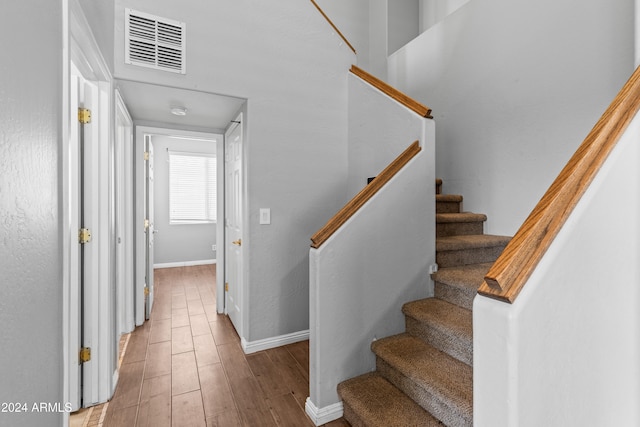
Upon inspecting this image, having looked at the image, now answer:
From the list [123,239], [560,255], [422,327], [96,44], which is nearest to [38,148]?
[96,44]

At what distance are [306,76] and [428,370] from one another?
2.45m

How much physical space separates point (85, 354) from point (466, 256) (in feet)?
8.83

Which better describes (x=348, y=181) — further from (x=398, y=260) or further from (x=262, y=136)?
(x=398, y=260)

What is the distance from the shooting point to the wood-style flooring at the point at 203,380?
1.80 meters

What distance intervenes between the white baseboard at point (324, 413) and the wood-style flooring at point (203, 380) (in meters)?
0.03

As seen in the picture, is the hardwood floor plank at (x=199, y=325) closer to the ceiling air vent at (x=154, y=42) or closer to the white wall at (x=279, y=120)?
the white wall at (x=279, y=120)

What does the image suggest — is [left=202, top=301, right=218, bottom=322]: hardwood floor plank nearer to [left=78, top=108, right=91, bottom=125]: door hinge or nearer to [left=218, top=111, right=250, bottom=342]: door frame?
[left=218, top=111, right=250, bottom=342]: door frame

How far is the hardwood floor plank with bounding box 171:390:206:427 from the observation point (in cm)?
175

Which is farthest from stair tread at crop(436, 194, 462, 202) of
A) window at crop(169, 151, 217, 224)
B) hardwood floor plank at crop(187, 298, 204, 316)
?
window at crop(169, 151, 217, 224)

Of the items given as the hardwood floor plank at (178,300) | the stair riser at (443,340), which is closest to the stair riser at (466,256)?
the stair riser at (443,340)

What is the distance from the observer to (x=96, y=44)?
160 cm

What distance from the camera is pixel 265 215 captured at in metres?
2.59

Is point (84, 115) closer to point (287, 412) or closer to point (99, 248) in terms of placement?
point (99, 248)

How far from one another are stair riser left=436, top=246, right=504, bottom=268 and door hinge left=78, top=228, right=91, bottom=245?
93.2 inches
